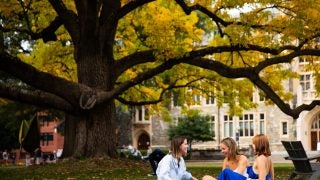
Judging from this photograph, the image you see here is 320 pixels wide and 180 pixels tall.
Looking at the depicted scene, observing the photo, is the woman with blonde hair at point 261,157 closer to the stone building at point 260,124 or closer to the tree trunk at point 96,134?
the tree trunk at point 96,134

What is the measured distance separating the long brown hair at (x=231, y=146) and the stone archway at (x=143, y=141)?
6391cm

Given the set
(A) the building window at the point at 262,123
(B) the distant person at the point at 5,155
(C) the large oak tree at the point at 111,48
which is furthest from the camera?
(B) the distant person at the point at 5,155

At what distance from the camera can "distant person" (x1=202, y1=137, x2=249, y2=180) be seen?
830cm

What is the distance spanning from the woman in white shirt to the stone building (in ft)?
141

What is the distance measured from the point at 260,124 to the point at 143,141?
56.7 feet

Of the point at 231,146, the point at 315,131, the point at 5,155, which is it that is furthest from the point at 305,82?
the point at 231,146

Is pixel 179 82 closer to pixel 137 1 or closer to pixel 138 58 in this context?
pixel 138 58

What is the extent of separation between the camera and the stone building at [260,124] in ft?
186

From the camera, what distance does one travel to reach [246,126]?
6256 centimetres

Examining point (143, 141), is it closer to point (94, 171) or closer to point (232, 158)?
point (94, 171)

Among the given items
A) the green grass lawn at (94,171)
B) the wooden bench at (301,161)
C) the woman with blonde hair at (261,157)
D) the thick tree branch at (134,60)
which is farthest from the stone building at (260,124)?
the woman with blonde hair at (261,157)

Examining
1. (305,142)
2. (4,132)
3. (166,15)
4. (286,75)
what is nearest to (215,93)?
(286,75)

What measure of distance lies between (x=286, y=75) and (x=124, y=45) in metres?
7.92

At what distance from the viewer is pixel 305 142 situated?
5656cm
